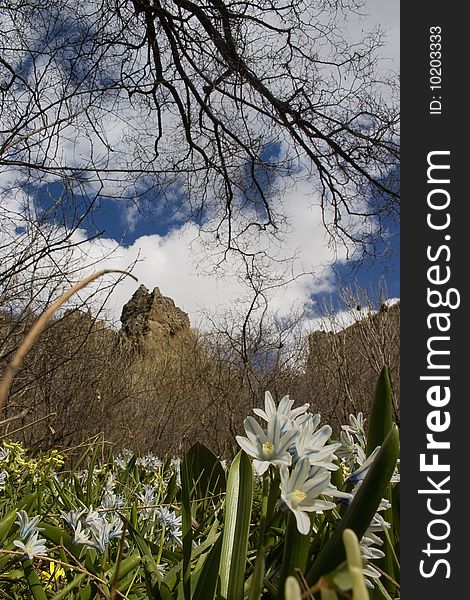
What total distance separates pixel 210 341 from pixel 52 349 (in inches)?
176

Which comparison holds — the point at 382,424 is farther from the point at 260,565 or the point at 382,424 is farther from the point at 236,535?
the point at 260,565

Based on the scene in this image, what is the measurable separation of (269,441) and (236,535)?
102mm

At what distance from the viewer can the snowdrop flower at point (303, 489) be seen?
0.53 meters

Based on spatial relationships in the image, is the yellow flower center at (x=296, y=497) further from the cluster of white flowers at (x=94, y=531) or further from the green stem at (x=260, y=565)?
the cluster of white flowers at (x=94, y=531)

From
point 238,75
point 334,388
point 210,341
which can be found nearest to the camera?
point 238,75

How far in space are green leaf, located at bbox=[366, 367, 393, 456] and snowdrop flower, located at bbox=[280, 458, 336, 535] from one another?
0.89 feet

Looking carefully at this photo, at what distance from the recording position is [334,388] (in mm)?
7156

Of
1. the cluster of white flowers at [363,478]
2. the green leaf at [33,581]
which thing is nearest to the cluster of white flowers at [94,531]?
the green leaf at [33,581]

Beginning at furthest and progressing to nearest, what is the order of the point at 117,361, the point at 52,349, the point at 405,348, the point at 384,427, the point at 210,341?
1. the point at 210,341
2. the point at 117,361
3. the point at 52,349
4. the point at 384,427
5. the point at 405,348

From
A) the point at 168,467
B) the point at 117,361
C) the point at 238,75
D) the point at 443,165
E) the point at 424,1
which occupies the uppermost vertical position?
the point at 238,75

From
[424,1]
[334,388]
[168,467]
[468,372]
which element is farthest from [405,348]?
[334,388]

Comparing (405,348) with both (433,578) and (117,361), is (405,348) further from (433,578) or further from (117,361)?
(117,361)

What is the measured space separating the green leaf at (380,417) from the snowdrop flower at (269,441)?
0.87ft

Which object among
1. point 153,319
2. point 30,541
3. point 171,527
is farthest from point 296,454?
point 153,319
